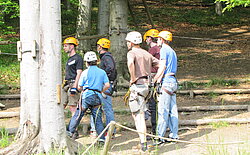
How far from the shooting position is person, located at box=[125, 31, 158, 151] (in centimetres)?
749

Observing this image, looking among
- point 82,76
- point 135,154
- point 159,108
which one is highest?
point 82,76

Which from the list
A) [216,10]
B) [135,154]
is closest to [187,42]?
[216,10]

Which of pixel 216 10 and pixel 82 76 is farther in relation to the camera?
pixel 216 10

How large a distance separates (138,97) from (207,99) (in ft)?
16.0

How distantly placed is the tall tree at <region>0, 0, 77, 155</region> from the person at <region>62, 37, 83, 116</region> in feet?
4.69

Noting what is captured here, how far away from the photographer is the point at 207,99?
1197 centimetres

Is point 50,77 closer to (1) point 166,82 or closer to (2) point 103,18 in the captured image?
(1) point 166,82

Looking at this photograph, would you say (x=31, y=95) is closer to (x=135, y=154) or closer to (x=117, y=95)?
(x=135, y=154)

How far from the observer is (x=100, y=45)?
342 inches

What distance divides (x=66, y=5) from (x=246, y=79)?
20.8m

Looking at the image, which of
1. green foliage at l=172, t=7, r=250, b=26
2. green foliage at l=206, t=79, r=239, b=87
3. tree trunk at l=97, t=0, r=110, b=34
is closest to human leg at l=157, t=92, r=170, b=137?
green foliage at l=206, t=79, r=239, b=87

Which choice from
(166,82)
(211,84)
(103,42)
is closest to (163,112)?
(166,82)

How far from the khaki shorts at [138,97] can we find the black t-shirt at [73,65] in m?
1.60

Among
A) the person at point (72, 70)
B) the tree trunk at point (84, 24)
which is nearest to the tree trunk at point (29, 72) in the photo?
the person at point (72, 70)
